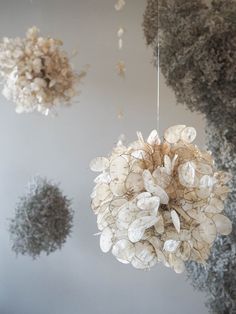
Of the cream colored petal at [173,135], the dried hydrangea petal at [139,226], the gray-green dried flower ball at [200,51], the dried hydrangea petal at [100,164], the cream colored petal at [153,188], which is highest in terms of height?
the gray-green dried flower ball at [200,51]

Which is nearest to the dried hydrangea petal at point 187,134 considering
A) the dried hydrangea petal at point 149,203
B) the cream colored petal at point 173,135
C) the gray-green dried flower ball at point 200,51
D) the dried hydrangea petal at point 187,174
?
the cream colored petal at point 173,135

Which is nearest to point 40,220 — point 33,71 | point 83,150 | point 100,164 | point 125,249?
point 83,150

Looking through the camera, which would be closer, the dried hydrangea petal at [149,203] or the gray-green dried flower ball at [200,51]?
the dried hydrangea petal at [149,203]

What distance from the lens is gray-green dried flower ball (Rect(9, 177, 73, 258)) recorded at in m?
2.12

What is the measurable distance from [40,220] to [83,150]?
525 millimetres

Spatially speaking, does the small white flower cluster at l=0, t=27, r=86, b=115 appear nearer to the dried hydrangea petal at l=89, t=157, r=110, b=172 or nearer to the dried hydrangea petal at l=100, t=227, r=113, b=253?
the dried hydrangea petal at l=89, t=157, r=110, b=172

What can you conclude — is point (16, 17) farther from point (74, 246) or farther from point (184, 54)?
point (74, 246)

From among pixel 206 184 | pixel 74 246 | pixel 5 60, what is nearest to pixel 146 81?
pixel 5 60

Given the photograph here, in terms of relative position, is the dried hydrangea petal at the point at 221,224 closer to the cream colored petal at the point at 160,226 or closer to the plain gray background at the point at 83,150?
the cream colored petal at the point at 160,226

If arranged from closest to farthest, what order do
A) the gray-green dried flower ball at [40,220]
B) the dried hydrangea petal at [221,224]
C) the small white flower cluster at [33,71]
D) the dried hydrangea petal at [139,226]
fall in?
the dried hydrangea petal at [139,226] → the dried hydrangea petal at [221,224] → the small white flower cluster at [33,71] → the gray-green dried flower ball at [40,220]

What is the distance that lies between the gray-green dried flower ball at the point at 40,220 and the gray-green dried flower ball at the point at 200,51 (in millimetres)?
843

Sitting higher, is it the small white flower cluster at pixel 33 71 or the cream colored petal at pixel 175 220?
the small white flower cluster at pixel 33 71

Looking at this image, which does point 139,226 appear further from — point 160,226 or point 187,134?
point 187,134

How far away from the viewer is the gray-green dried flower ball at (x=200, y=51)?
5.66 feet
